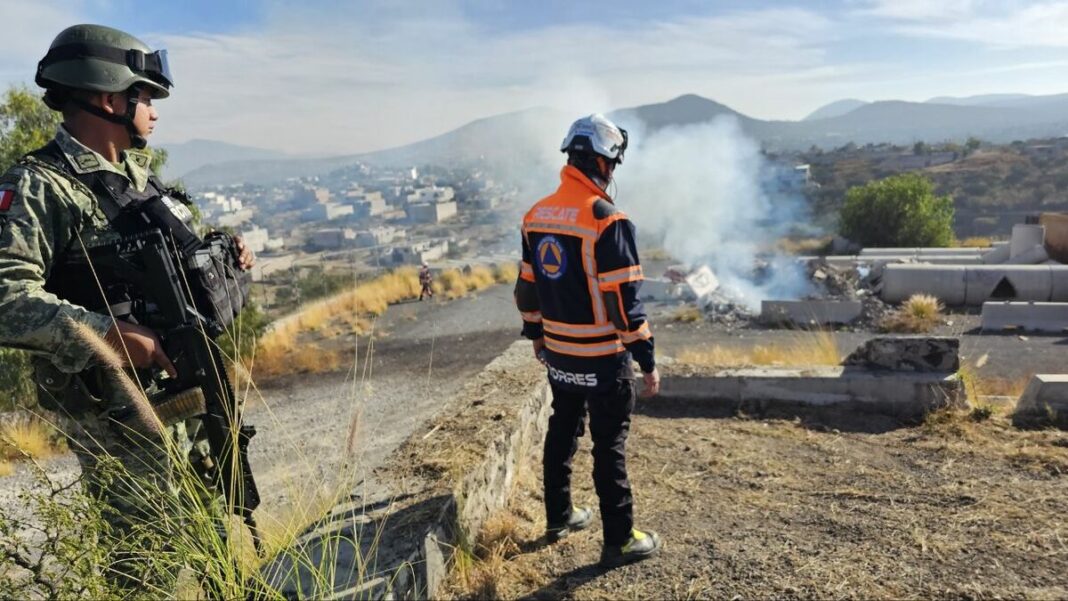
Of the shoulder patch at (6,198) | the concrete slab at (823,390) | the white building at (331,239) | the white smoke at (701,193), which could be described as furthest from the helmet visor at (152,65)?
the white building at (331,239)

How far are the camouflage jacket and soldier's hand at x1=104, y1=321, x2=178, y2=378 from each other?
0.04m

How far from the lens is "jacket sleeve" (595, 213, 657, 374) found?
263 cm

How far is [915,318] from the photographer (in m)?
10.7

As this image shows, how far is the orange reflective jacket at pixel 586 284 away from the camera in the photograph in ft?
8.70

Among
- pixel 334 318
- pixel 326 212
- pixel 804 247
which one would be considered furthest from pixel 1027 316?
pixel 326 212

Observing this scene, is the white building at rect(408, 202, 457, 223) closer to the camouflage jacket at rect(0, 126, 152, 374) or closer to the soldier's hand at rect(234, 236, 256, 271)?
the soldier's hand at rect(234, 236, 256, 271)

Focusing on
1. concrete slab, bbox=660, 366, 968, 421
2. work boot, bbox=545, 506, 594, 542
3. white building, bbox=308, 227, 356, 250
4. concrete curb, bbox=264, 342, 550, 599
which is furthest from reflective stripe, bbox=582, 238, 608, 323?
white building, bbox=308, 227, 356, 250

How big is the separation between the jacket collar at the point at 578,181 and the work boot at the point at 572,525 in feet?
5.30

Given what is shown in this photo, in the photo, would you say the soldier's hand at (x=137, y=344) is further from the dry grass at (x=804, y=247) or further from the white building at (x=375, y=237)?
the white building at (x=375, y=237)

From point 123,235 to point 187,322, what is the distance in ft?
1.14

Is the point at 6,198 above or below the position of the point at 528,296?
above

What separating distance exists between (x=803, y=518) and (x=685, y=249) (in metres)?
20.9

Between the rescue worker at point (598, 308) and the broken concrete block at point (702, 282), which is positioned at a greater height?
the rescue worker at point (598, 308)

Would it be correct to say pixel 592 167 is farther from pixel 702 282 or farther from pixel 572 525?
pixel 702 282
